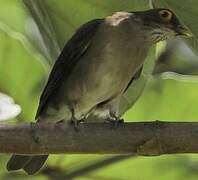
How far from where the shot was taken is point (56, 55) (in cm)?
172

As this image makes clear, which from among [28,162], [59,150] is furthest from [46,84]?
[59,150]

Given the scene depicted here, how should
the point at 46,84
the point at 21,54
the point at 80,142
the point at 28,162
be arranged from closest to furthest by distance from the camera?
the point at 80,142 < the point at 21,54 < the point at 28,162 < the point at 46,84

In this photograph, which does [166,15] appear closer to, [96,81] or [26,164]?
[96,81]

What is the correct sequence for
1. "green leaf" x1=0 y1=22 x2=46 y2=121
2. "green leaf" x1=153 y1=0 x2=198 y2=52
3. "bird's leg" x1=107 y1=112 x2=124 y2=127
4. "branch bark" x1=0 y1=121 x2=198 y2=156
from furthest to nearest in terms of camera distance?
"green leaf" x1=0 y1=22 x2=46 y2=121, "green leaf" x1=153 y1=0 x2=198 y2=52, "bird's leg" x1=107 y1=112 x2=124 y2=127, "branch bark" x1=0 y1=121 x2=198 y2=156

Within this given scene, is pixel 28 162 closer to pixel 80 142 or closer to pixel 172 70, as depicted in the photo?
pixel 172 70

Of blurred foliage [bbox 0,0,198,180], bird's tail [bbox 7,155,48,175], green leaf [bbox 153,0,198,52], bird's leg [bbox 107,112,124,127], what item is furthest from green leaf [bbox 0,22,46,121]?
green leaf [bbox 153,0,198,52]

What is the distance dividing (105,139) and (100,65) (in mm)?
827

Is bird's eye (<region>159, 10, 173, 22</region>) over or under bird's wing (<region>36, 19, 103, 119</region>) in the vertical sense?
over

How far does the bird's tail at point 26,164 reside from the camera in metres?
1.90

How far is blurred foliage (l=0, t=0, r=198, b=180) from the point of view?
165cm

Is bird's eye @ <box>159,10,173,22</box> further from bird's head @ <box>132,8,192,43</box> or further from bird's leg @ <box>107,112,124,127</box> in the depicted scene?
bird's leg @ <box>107,112,124,127</box>

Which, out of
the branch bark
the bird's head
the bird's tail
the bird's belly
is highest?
the branch bark

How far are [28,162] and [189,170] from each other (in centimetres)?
47

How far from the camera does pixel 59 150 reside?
1334 millimetres
